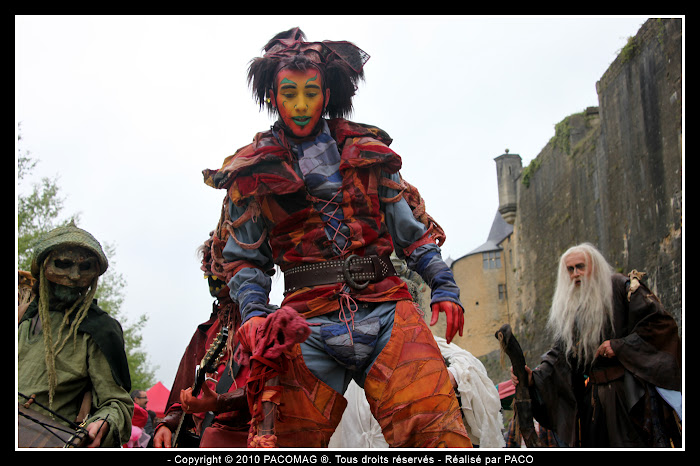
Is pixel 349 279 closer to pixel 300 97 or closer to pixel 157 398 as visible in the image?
pixel 300 97

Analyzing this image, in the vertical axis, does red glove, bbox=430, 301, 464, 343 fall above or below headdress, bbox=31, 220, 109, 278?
below

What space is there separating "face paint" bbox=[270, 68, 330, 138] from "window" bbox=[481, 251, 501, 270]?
37349 millimetres

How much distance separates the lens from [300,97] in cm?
376

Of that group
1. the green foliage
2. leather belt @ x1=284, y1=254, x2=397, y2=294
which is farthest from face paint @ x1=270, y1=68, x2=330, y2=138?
the green foliage

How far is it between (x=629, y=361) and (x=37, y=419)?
3.81 m

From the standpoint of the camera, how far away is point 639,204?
1762 cm

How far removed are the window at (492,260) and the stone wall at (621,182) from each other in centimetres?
997

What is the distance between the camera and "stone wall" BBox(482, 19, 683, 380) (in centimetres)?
1545

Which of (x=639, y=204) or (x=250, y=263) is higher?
(x=639, y=204)

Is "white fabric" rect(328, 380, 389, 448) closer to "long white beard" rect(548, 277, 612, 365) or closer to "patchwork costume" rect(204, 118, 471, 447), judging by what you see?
"long white beard" rect(548, 277, 612, 365)

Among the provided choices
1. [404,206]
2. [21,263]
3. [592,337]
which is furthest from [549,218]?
[404,206]

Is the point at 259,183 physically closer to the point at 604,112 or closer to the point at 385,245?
the point at 385,245

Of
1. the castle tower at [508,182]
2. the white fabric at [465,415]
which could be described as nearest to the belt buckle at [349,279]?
the white fabric at [465,415]
